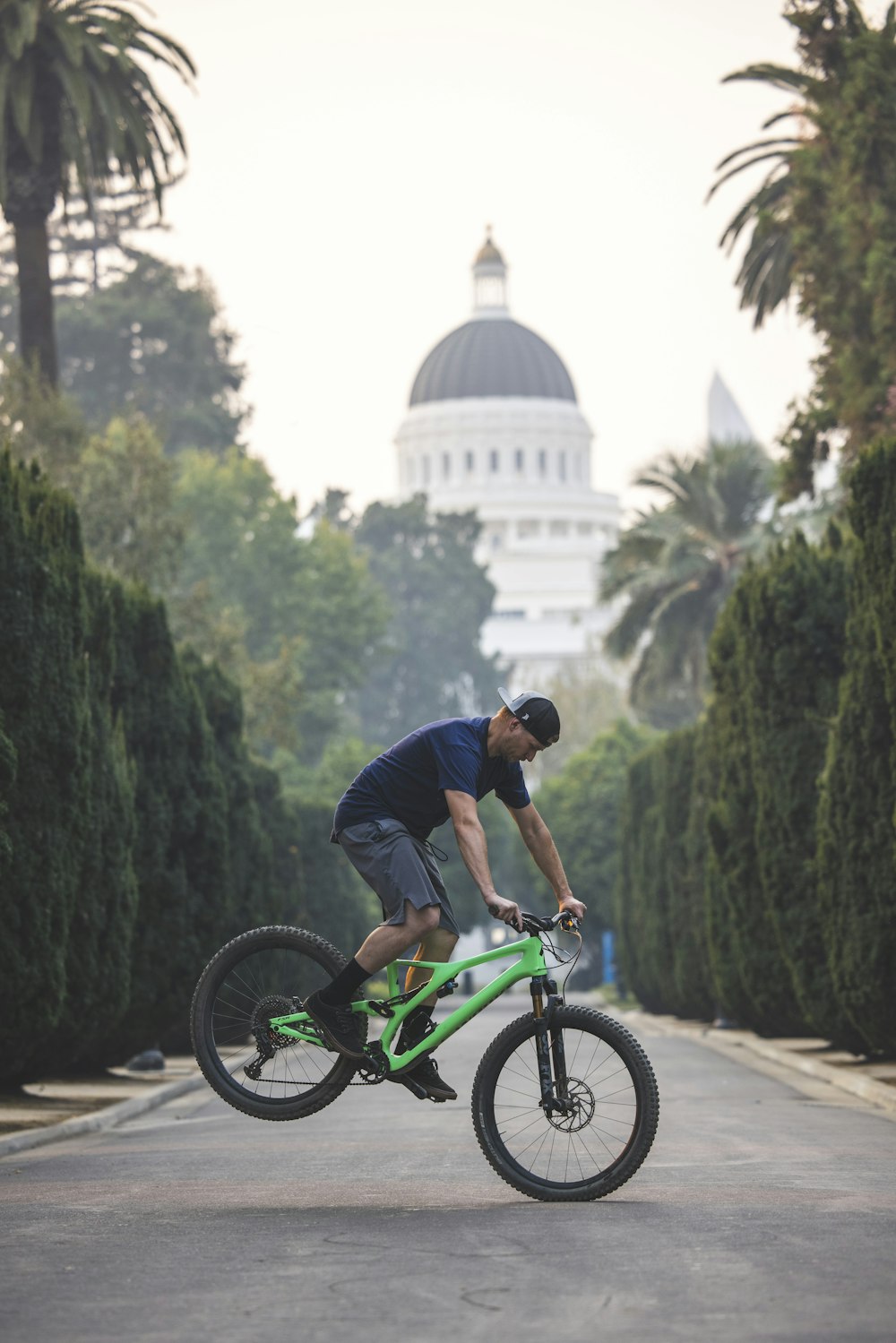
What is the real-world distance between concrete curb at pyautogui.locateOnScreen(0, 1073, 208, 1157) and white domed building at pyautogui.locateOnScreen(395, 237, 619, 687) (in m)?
153

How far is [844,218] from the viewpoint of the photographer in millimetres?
29234

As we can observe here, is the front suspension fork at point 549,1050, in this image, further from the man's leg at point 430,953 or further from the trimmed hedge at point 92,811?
the trimmed hedge at point 92,811

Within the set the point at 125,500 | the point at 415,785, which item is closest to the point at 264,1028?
the point at 415,785

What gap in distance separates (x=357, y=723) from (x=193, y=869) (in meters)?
79.0

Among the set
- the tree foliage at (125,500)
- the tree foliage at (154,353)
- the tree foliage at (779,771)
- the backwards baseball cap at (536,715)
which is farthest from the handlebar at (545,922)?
the tree foliage at (154,353)

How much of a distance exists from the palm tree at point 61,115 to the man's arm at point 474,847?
28.1 m

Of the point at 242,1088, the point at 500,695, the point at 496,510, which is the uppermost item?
the point at 496,510

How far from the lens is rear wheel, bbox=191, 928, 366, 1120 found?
366 inches

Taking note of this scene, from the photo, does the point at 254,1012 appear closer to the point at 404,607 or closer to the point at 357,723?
the point at 357,723

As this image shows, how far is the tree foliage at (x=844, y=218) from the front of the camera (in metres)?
28.9

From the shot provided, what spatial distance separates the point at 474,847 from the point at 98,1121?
7439 mm

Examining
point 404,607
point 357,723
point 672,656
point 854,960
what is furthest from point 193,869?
point 404,607

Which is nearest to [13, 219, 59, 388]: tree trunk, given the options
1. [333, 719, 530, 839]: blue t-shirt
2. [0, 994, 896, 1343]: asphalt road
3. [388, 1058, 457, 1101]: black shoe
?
[0, 994, 896, 1343]: asphalt road

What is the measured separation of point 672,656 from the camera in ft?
188
